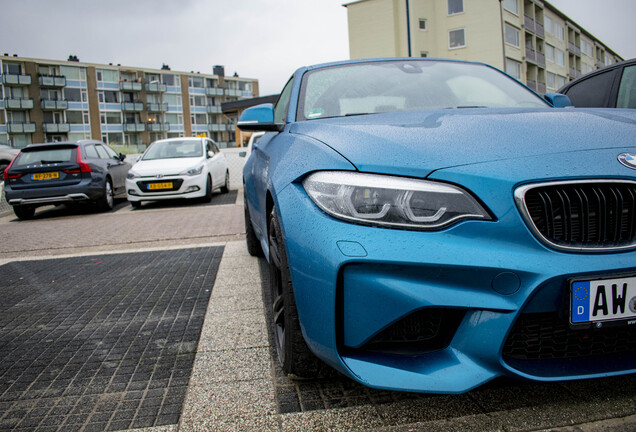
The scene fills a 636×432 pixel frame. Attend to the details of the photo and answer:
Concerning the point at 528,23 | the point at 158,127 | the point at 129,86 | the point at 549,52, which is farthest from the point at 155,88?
the point at 549,52

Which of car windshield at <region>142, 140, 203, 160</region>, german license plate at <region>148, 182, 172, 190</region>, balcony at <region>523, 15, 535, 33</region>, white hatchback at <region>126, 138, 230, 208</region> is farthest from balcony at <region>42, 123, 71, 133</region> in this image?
german license plate at <region>148, 182, 172, 190</region>

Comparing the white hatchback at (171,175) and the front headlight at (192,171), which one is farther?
the front headlight at (192,171)

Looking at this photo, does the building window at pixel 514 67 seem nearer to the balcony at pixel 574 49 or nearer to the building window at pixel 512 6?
the building window at pixel 512 6

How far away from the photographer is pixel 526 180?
1.62 metres

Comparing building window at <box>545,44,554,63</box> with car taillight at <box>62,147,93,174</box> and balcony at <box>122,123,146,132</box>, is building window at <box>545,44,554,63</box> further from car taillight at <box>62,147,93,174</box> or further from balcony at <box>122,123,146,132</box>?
balcony at <box>122,123,146,132</box>

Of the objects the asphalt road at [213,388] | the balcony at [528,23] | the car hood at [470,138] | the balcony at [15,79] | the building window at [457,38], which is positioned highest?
the balcony at [15,79]

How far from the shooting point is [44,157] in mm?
10430

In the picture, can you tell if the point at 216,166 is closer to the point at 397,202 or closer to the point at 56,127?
the point at 397,202

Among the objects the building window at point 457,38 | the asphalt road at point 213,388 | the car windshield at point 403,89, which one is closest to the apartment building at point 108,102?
the building window at point 457,38

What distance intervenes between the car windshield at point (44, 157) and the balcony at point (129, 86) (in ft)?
246

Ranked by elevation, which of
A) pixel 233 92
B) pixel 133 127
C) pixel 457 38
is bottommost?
pixel 133 127

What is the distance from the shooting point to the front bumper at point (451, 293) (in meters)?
1.54

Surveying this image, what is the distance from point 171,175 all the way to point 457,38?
39.7m

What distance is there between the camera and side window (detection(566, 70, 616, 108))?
16.8 feet
